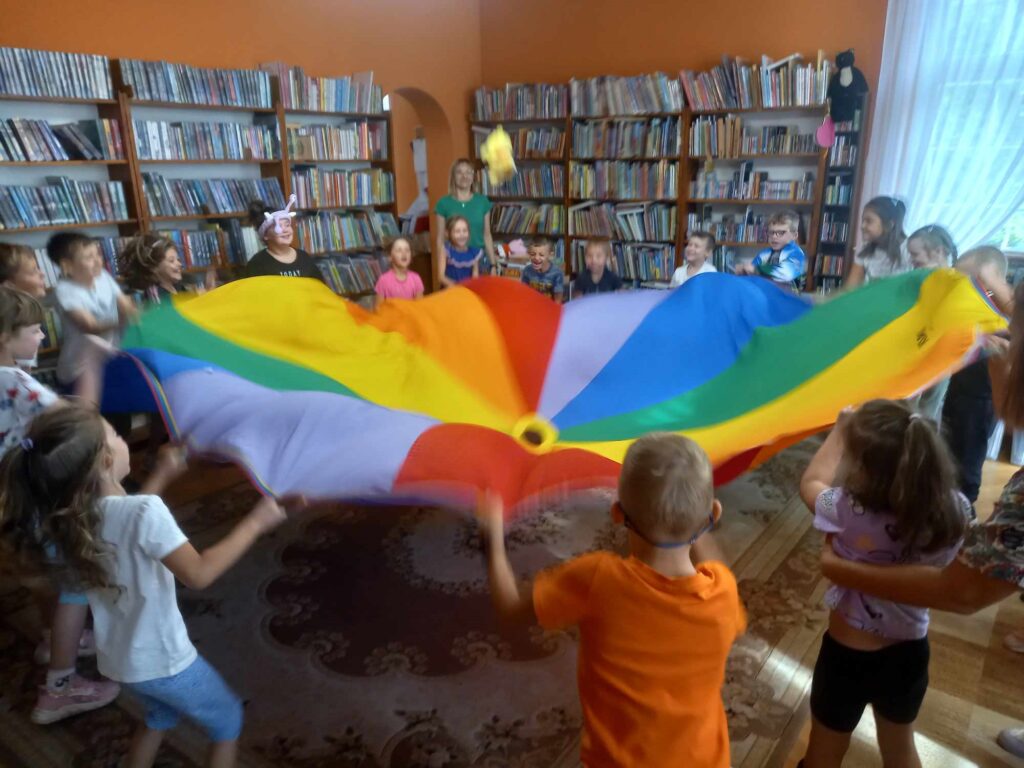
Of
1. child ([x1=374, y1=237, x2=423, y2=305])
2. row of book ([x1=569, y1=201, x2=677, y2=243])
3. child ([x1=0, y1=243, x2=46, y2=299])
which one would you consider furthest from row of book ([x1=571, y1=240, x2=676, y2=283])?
child ([x1=0, y1=243, x2=46, y2=299])

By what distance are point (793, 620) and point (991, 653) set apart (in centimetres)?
57

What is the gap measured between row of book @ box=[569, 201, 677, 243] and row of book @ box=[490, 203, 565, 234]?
0.50ft

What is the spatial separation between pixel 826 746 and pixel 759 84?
13.8 ft

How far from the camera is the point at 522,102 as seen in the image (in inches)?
223

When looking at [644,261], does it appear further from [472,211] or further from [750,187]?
[472,211]

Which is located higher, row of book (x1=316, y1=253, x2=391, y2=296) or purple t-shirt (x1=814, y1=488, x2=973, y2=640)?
purple t-shirt (x1=814, y1=488, x2=973, y2=640)

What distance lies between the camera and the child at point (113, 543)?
1.29 meters

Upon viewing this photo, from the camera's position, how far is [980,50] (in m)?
4.00

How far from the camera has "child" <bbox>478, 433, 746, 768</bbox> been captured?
1.06 meters

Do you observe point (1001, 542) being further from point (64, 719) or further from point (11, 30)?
point (11, 30)

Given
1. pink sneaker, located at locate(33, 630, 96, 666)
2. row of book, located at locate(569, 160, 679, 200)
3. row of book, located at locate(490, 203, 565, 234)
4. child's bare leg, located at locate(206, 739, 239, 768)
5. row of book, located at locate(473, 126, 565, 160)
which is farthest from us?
row of book, located at locate(490, 203, 565, 234)

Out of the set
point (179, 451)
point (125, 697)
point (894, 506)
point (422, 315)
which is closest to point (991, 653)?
point (894, 506)

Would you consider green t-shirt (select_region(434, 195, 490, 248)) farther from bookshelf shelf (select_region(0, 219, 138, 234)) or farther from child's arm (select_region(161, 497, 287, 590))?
child's arm (select_region(161, 497, 287, 590))

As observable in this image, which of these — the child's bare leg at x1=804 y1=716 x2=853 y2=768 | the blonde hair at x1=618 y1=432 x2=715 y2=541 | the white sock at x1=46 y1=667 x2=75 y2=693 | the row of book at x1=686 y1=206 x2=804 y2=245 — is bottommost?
the white sock at x1=46 y1=667 x2=75 y2=693
